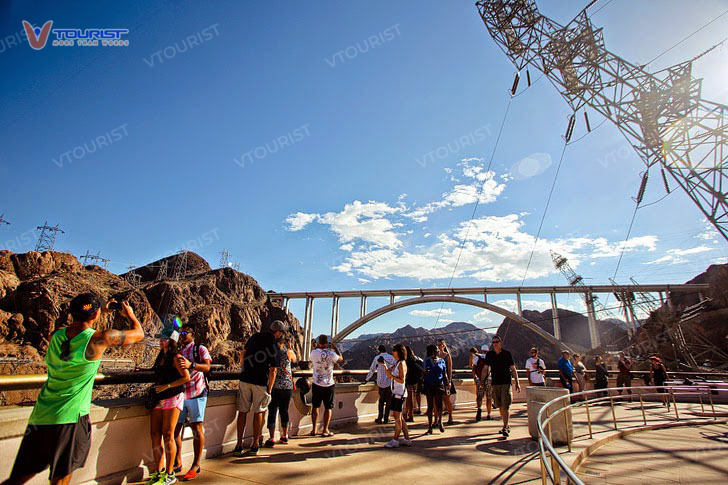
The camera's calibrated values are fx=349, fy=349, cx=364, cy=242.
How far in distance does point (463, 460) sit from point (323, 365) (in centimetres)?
255

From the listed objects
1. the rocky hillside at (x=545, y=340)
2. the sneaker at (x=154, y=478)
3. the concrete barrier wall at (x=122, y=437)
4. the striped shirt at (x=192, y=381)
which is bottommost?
the sneaker at (x=154, y=478)

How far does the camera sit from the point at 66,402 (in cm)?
239

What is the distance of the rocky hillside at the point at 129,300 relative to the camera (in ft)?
133

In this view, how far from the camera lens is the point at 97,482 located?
10.8 feet

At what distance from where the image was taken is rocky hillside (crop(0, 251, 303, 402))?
133 feet

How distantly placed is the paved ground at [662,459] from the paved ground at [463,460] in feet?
0.04

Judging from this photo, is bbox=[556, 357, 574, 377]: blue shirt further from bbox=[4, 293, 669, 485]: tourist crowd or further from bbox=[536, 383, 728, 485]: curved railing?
bbox=[4, 293, 669, 485]: tourist crowd

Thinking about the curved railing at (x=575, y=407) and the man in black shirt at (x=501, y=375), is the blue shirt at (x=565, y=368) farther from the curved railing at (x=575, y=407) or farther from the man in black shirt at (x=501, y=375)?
the man in black shirt at (x=501, y=375)

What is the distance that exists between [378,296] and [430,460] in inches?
1697

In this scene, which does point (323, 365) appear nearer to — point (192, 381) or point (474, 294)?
point (192, 381)

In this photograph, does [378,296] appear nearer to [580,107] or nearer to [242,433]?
[580,107]

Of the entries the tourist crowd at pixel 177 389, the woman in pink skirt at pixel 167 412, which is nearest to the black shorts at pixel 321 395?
the tourist crowd at pixel 177 389

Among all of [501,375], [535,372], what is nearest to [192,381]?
[501,375]

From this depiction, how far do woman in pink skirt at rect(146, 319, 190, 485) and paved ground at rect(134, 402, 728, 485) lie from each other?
41 centimetres
